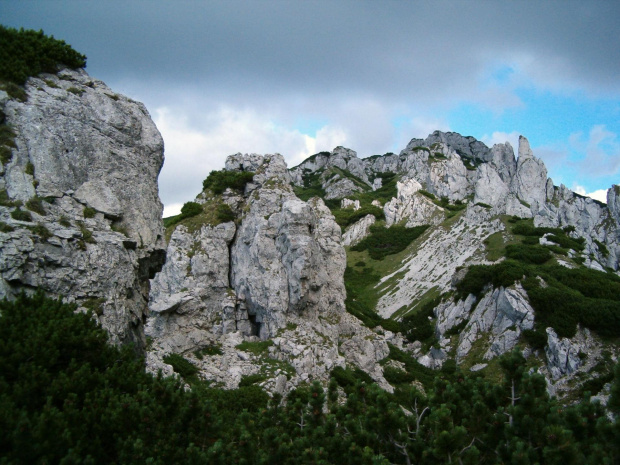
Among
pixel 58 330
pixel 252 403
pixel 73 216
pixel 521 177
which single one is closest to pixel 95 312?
pixel 58 330

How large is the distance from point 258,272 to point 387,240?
2195 inches

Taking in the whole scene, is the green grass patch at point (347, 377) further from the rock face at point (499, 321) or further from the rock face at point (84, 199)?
the rock face at point (499, 321)

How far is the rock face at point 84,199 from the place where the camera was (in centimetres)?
1080

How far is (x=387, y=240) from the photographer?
8112cm

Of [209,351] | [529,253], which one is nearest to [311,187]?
[529,253]

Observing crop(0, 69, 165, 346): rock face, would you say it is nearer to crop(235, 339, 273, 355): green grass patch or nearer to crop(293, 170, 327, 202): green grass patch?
crop(235, 339, 273, 355): green grass patch

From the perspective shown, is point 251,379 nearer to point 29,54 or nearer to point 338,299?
point 338,299

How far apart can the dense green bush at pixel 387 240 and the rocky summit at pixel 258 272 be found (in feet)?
7.02

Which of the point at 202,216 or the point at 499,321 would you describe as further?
the point at 499,321

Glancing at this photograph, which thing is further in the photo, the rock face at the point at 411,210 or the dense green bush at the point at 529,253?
the rock face at the point at 411,210

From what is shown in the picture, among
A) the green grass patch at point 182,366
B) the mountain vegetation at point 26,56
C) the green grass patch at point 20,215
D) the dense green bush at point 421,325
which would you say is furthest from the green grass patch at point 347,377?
the mountain vegetation at point 26,56

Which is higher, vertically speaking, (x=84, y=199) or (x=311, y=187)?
(x=311, y=187)

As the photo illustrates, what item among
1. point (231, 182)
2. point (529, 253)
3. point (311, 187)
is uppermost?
Result: point (311, 187)

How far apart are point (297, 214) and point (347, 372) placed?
1149 cm
